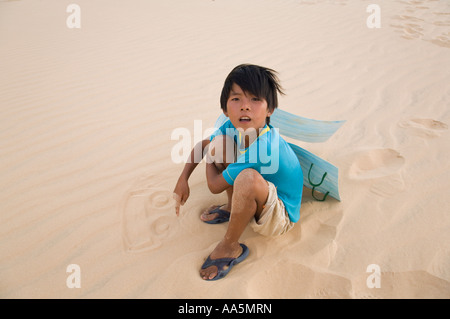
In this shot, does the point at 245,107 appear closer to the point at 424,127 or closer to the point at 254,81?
the point at 254,81

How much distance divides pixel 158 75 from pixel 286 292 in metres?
3.26

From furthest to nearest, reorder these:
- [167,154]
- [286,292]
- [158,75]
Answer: [158,75] → [167,154] → [286,292]

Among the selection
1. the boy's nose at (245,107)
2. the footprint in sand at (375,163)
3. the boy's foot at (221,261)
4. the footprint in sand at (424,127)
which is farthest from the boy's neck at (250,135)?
the footprint in sand at (424,127)

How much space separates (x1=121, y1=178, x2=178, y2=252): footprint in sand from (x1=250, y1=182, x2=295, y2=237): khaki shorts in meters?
0.60

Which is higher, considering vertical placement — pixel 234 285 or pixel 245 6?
pixel 245 6

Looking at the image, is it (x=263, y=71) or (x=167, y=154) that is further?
(x=167, y=154)

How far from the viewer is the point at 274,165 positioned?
67.6 inches

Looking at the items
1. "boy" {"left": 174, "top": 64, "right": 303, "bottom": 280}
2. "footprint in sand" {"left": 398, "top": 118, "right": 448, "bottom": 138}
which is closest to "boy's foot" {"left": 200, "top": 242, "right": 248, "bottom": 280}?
"boy" {"left": 174, "top": 64, "right": 303, "bottom": 280}

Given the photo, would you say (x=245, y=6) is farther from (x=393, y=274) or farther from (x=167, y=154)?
(x=393, y=274)

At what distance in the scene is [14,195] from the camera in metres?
2.26

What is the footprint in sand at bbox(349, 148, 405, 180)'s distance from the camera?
2289mm

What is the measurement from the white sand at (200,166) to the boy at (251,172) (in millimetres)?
140

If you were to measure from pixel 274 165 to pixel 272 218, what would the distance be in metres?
0.29
